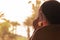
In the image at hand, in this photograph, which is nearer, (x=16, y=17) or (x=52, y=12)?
(x=52, y=12)

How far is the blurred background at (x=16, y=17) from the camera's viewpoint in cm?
178

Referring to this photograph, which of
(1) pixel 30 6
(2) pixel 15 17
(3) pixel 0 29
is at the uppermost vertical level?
(1) pixel 30 6

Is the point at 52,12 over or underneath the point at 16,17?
over

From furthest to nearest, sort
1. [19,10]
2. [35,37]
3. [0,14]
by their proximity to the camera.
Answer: [19,10] → [0,14] → [35,37]

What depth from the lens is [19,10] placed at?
73.1 inches

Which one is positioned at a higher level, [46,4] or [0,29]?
[46,4]

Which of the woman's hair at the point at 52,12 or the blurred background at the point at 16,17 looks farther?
the blurred background at the point at 16,17

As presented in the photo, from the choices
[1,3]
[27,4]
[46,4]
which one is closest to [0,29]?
[1,3]

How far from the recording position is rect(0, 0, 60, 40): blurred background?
5.83 feet

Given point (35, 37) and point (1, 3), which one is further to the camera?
point (1, 3)

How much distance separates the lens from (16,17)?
1816mm

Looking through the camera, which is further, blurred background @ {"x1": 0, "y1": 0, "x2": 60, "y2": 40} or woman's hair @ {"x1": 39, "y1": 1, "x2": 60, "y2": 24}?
blurred background @ {"x1": 0, "y1": 0, "x2": 60, "y2": 40}

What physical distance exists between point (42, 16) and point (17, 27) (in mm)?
1113

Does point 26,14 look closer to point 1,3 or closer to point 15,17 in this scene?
point 15,17
